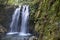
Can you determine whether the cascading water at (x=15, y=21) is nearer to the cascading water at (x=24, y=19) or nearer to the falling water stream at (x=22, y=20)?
the falling water stream at (x=22, y=20)

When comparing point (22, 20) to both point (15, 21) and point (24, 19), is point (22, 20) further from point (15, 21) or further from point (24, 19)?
point (15, 21)

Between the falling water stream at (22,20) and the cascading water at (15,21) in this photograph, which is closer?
the falling water stream at (22,20)

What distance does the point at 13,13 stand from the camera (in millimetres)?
16797

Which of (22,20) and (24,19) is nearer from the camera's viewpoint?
(24,19)

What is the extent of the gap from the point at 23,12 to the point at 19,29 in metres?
1.93

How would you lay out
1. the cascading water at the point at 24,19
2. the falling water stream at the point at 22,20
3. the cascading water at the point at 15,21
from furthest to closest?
the cascading water at the point at 15,21
the falling water stream at the point at 22,20
the cascading water at the point at 24,19

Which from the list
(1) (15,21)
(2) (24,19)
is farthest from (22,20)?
(1) (15,21)

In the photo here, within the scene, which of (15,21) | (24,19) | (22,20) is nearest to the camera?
(24,19)

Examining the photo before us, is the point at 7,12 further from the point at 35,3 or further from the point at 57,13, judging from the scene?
the point at 57,13

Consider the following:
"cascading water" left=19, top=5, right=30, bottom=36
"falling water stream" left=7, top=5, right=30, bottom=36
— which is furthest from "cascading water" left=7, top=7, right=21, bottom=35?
"cascading water" left=19, top=5, right=30, bottom=36

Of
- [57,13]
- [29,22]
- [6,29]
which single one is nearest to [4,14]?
[6,29]

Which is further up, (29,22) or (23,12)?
(23,12)

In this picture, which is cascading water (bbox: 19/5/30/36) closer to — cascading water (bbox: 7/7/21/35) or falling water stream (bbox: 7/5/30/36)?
falling water stream (bbox: 7/5/30/36)

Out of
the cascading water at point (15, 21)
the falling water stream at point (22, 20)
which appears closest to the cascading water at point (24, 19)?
the falling water stream at point (22, 20)
